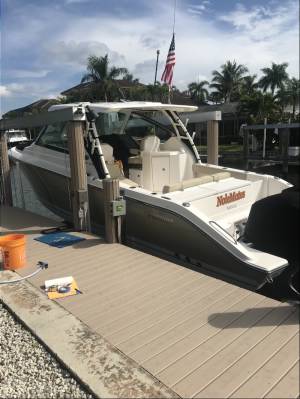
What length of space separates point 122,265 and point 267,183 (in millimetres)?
2766

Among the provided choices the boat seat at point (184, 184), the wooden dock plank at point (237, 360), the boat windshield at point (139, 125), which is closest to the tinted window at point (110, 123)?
the boat windshield at point (139, 125)

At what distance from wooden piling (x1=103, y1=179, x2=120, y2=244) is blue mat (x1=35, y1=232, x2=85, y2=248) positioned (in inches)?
18.0

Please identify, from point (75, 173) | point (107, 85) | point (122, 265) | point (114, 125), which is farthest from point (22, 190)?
point (107, 85)

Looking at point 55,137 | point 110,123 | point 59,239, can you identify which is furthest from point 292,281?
point 55,137

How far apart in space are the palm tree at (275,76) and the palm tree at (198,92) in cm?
888

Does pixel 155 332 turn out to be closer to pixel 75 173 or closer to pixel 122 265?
pixel 122 265

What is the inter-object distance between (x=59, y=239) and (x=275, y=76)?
150 ft

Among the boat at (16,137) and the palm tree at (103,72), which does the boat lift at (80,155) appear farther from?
the palm tree at (103,72)

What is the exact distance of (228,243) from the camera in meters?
4.02

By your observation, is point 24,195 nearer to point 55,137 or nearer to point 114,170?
point 55,137

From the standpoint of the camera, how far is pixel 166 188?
200 inches

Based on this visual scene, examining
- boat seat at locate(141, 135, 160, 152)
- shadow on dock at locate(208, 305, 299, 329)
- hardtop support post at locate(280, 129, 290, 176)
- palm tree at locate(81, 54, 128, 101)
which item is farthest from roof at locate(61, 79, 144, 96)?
shadow on dock at locate(208, 305, 299, 329)

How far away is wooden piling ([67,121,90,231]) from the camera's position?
5242 mm

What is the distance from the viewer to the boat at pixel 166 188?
402 cm
